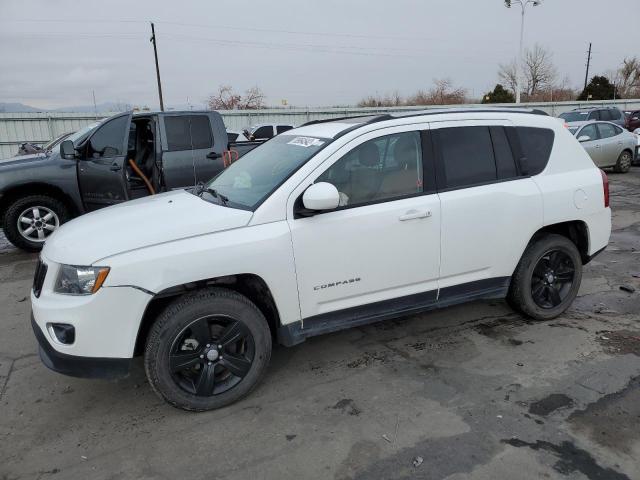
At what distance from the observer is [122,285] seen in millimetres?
2869

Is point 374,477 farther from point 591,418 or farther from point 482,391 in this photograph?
point 591,418

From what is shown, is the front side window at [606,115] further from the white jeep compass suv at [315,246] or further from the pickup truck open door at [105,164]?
the pickup truck open door at [105,164]

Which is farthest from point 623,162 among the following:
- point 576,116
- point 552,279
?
point 552,279

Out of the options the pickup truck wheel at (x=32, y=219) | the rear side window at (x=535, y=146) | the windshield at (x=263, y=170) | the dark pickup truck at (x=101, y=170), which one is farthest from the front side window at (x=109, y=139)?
the rear side window at (x=535, y=146)

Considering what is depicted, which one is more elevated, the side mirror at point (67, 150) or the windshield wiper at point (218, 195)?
the side mirror at point (67, 150)

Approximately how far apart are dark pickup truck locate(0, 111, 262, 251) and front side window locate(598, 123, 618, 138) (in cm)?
1126

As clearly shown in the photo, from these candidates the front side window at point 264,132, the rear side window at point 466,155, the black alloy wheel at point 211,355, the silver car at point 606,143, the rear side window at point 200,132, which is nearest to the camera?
the black alloy wheel at point 211,355

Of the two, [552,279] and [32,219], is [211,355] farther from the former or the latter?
[32,219]

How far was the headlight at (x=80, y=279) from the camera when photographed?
2.86m

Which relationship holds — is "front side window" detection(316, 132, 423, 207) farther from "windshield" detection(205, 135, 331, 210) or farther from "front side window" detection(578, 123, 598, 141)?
"front side window" detection(578, 123, 598, 141)

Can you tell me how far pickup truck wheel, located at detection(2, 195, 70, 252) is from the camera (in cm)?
730

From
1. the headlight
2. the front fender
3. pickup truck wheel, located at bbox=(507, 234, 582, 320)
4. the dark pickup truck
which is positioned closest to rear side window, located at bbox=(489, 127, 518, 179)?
pickup truck wheel, located at bbox=(507, 234, 582, 320)

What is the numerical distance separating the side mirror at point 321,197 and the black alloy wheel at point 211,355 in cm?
88

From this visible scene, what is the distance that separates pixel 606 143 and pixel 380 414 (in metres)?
13.7
